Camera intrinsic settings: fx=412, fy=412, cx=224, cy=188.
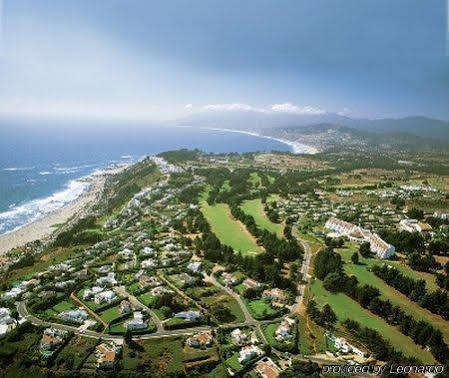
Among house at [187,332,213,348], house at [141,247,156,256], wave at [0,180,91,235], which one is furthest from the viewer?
wave at [0,180,91,235]

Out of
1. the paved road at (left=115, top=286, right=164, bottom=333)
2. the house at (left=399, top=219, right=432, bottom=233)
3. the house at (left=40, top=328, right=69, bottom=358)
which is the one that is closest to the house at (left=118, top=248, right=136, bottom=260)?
the paved road at (left=115, top=286, right=164, bottom=333)

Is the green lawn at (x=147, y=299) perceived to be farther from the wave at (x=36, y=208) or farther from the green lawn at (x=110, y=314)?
the wave at (x=36, y=208)

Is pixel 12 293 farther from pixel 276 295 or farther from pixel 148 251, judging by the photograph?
pixel 276 295

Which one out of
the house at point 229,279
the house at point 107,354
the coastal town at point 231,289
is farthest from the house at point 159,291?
the house at point 107,354

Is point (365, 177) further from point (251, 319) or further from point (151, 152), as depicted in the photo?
point (151, 152)

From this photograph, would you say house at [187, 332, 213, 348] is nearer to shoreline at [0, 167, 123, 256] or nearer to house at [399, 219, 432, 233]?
shoreline at [0, 167, 123, 256]

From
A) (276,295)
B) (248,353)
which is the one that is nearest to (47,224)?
(276,295)
